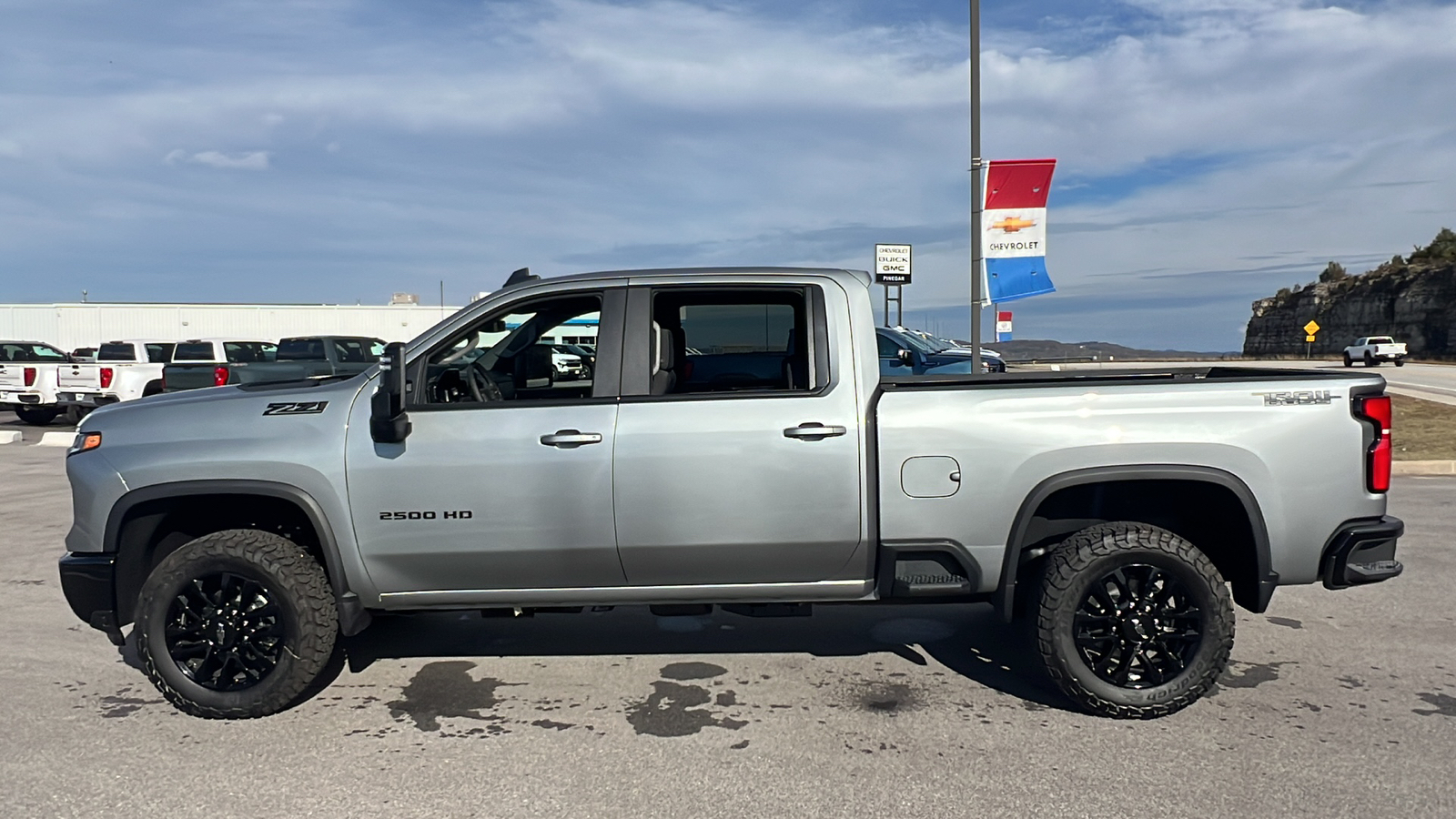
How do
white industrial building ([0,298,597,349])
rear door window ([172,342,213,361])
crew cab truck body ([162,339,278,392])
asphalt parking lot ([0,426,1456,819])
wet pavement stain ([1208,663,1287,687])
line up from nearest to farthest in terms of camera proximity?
asphalt parking lot ([0,426,1456,819]) → wet pavement stain ([1208,663,1287,687]) → crew cab truck body ([162,339,278,392]) → rear door window ([172,342,213,361]) → white industrial building ([0,298,597,349])

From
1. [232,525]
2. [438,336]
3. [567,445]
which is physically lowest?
[232,525]

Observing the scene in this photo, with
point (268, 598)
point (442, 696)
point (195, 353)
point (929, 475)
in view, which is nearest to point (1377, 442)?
point (929, 475)

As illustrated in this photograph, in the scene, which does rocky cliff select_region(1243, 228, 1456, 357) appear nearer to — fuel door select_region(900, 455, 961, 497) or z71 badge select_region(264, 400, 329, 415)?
fuel door select_region(900, 455, 961, 497)

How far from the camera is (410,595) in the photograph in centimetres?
423

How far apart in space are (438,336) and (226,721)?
1.87 m

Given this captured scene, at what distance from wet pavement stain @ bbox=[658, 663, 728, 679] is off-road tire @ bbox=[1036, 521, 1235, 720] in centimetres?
154

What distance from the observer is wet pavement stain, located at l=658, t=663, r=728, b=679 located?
186 inches

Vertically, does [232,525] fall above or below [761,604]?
above

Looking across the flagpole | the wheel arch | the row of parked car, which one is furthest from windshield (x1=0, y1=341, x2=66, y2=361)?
the wheel arch

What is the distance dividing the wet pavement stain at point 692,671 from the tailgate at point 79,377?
17105mm

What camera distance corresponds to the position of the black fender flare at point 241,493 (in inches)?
161

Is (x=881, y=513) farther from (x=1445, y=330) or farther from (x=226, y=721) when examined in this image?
(x=1445, y=330)

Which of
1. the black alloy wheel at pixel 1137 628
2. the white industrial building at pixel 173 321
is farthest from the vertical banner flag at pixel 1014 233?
the white industrial building at pixel 173 321

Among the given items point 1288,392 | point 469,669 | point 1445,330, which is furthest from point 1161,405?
point 1445,330
